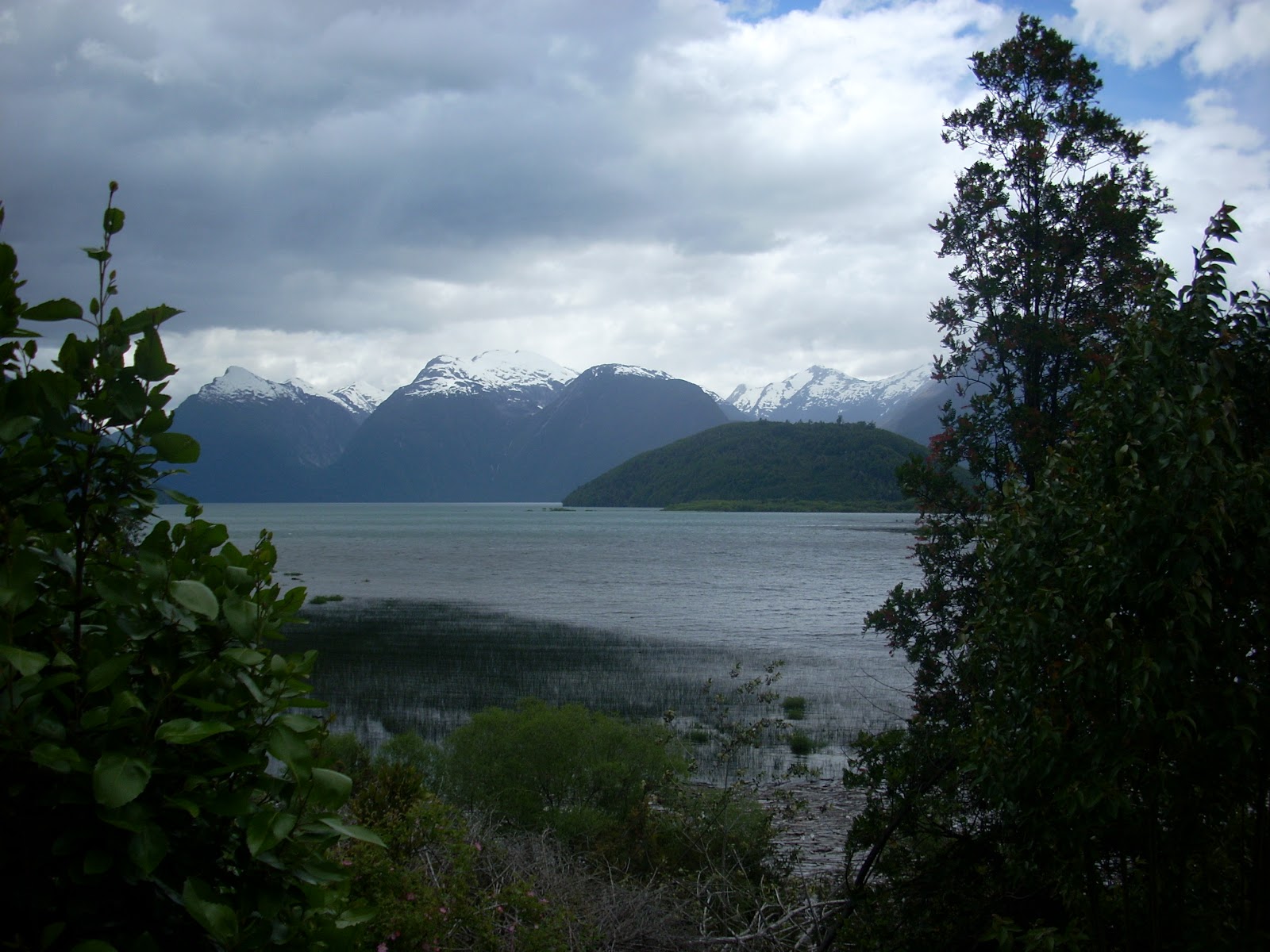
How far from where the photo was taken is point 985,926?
19.6 ft

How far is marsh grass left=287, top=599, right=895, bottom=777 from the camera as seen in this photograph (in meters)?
19.2

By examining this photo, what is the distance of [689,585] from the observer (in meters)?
52.4


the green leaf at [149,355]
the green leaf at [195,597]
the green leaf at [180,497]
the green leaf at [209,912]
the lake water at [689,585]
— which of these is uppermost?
the green leaf at [149,355]

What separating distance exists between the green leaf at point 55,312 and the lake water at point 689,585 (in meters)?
0.72

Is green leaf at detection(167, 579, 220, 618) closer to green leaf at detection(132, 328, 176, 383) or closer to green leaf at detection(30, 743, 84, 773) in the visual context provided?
green leaf at detection(30, 743, 84, 773)

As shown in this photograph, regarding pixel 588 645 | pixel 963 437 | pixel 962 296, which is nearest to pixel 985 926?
pixel 963 437

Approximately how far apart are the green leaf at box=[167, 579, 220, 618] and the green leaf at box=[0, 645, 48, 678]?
0.26 m

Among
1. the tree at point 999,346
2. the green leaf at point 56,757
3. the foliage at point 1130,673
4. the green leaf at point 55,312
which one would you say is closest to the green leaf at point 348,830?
the green leaf at point 56,757

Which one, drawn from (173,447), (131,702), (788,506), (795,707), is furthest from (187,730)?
(788,506)

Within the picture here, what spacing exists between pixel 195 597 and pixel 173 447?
0.48 meters

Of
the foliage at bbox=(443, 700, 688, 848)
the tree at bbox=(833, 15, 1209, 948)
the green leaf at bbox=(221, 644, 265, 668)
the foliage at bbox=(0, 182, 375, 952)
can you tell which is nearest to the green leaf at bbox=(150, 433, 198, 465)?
the foliage at bbox=(0, 182, 375, 952)

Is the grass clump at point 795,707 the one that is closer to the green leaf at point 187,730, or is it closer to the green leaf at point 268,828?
the green leaf at point 268,828

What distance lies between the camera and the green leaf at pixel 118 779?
1.60 meters

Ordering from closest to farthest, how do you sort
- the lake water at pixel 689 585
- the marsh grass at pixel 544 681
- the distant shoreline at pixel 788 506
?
the marsh grass at pixel 544 681, the lake water at pixel 689 585, the distant shoreline at pixel 788 506
